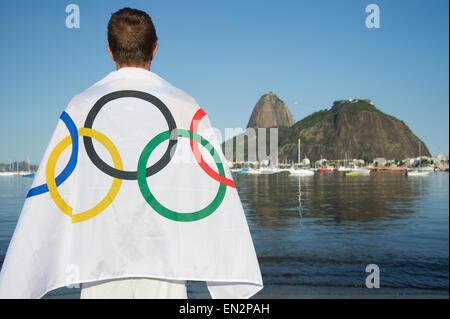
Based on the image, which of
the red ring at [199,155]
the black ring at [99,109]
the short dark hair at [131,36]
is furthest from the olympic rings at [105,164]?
the short dark hair at [131,36]

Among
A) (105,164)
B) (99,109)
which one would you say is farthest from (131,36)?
(105,164)

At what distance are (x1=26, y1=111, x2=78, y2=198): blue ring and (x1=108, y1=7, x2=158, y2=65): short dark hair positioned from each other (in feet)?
1.47

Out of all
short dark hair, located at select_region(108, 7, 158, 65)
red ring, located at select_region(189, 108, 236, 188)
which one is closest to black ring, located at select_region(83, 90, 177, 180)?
red ring, located at select_region(189, 108, 236, 188)

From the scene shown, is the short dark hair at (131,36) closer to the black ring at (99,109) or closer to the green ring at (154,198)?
the black ring at (99,109)

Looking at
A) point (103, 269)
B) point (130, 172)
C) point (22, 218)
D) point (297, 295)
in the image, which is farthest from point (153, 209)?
point (297, 295)

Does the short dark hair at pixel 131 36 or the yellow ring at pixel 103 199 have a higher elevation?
the short dark hair at pixel 131 36

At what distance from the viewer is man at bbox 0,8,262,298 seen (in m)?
2.14

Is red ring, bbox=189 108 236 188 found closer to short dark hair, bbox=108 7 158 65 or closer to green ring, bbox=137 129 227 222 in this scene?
green ring, bbox=137 129 227 222

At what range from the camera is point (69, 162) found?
7.16 feet

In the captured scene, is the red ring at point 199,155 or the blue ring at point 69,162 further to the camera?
the red ring at point 199,155

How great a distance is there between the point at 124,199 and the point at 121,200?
0.06ft

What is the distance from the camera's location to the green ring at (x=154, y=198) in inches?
85.8

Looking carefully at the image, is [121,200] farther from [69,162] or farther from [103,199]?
[69,162]
